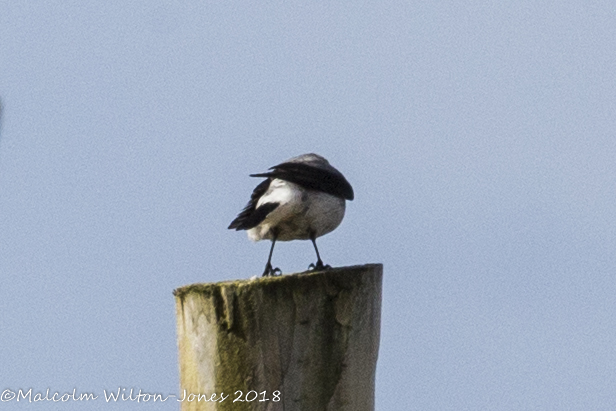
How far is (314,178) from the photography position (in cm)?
830

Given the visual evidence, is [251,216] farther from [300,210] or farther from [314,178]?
[314,178]

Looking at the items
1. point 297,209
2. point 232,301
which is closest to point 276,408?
point 232,301

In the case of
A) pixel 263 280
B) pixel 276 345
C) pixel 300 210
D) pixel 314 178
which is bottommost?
pixel 276 345

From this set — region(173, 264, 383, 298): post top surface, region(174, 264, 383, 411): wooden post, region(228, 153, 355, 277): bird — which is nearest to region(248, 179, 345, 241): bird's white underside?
region(228, 153, 355, 277): bird

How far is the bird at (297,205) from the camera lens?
26.8 ft

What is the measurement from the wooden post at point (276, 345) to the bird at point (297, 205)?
348 centimetres

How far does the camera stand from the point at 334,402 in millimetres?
4445

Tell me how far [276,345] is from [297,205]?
387 cm

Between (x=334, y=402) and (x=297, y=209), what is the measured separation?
383cm

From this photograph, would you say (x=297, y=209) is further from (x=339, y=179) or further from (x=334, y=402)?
(x=334, y=402)

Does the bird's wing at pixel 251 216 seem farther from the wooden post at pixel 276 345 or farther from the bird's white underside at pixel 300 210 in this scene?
the wooden post at pixel 276 345

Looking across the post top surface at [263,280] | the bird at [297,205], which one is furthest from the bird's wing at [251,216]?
the post top surface at [263,280]

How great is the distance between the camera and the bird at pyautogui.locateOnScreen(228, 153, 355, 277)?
26.8 feet

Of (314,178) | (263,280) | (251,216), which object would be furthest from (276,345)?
(314,178)
